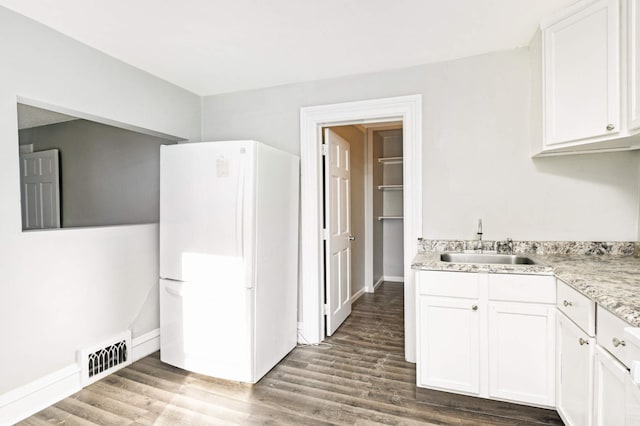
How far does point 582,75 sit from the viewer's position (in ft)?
6.11

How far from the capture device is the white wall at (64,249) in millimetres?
1901

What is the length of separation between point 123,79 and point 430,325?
2861mm

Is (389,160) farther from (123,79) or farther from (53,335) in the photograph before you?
(53,335)

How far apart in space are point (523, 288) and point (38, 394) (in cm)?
299

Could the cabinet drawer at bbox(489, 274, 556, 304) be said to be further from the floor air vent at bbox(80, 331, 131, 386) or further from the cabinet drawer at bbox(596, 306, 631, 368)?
the floor air vent at bbox(80, 331, 131, 386)

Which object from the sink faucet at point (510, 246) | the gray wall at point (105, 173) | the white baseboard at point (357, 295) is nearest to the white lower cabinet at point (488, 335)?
the sink faucet at point (510, 246)

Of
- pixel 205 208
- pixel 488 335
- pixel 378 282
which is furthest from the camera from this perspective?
pixel 378 282

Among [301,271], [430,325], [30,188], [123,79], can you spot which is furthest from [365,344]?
[30,188]

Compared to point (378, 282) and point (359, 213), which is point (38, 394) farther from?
point (378, 282)

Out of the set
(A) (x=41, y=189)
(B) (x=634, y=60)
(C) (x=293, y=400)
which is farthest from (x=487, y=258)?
(A) (x=41, y=189)

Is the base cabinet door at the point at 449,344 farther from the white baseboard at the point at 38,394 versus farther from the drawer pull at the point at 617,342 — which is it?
the white baseboard at the point at 38,394

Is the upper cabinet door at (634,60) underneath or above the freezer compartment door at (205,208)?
above

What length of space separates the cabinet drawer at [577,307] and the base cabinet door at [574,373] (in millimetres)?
35

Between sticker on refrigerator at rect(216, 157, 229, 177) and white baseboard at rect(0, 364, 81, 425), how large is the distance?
5.42 ft
